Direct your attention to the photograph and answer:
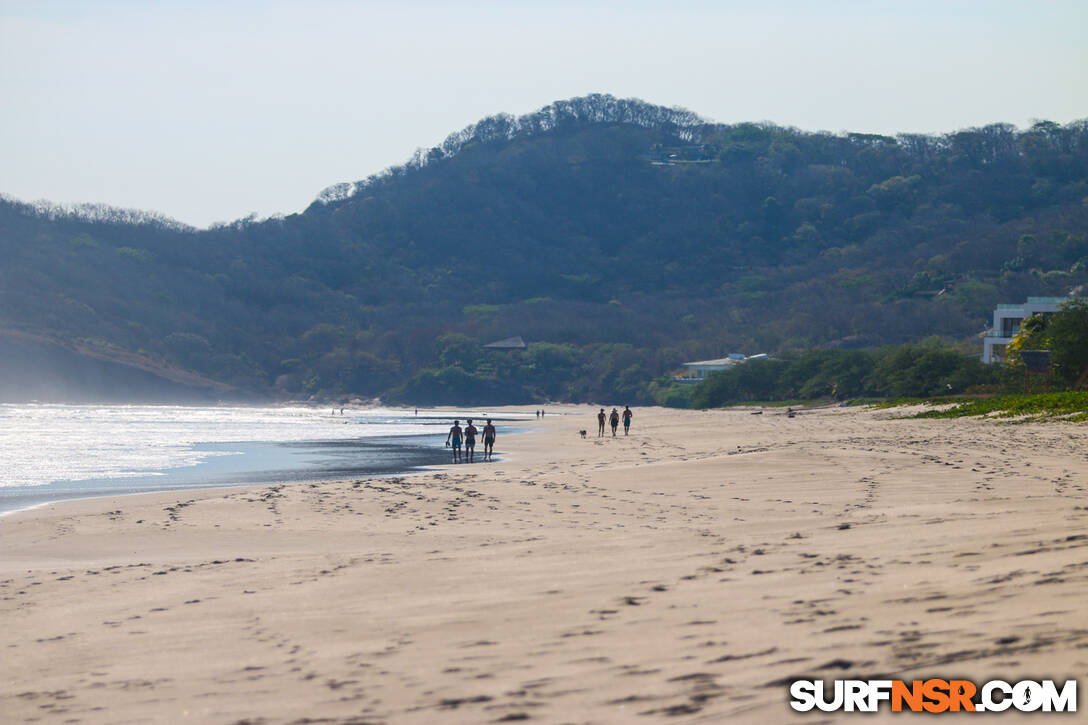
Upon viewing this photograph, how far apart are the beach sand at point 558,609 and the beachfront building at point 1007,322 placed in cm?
6540

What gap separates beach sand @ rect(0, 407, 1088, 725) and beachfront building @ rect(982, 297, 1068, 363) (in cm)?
6540

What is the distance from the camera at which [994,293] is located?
14662 cm

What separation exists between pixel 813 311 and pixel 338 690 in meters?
157

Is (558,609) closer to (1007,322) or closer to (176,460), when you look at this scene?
(176,460)

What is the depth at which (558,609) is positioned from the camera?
24.0 ft

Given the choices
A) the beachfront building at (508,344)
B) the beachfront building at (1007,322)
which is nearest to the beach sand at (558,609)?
the beachfront building at (1007,322)

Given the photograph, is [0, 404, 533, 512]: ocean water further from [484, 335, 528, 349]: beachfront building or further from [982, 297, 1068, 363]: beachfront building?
[484, 335, 528, 349]: beachfront building

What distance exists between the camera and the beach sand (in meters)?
5.56

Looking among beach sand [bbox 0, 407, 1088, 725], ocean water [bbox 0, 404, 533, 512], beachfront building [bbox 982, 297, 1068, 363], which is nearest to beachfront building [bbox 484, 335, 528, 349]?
beachfront building [bbox 982, 297, 1068, 363]

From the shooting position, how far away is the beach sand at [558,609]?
18.2 feet

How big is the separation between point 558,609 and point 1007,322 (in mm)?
77825

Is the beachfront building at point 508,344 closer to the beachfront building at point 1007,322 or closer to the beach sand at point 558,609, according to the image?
the beachfront building at point 1007,322

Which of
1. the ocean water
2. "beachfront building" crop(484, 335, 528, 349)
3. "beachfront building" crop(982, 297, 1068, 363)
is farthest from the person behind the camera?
"beachfront building" crop(484, 335, 528, 349)

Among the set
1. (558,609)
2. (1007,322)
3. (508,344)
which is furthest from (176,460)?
(508,344)
